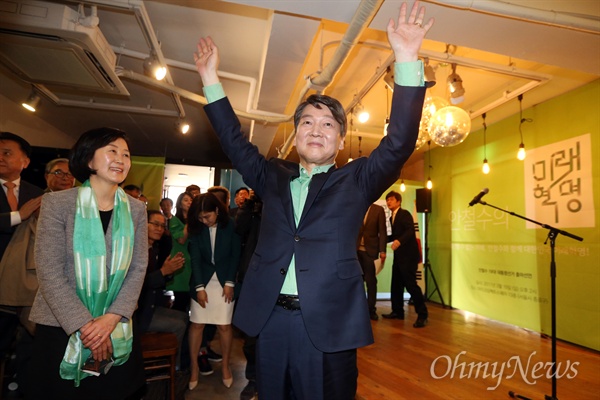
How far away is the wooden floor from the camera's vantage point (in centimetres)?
270

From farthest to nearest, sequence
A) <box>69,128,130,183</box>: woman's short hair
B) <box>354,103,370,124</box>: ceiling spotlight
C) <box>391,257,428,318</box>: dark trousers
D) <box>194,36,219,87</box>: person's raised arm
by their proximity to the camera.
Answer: <box>391,257,428,318</box>: dark trousers, <box>354,103,370,124</box>: ceiling spotlight, <box>69,128,130,183</box>: woman's short hair, <box>194,36,219,87</box>: person's raised arm

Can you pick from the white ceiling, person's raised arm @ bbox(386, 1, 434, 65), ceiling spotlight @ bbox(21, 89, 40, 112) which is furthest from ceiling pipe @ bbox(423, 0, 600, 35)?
ceiling spotlight @ bbox(21, 89, 40, 112)

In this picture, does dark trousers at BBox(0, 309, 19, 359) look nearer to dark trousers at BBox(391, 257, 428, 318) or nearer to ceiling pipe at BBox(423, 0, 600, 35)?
ceiling pipe at BBox(423, 0, 600, 35)

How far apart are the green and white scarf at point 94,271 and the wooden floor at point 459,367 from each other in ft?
4.64

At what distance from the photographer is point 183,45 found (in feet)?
12.5

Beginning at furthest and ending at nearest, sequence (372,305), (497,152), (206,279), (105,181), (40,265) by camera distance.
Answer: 1. (497,152)
2. (372,305)
3. (206,279)
4. (105,181)
5. (40,265)

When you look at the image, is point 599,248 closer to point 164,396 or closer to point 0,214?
point 164,396

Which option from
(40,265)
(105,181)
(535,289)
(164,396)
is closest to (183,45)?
(105,181)

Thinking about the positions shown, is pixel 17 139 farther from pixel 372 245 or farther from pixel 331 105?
pixel 372 245

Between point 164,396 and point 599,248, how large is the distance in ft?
→ 15.9

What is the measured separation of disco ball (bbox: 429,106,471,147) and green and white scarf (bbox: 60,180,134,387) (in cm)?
271

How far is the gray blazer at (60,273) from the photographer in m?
1.41

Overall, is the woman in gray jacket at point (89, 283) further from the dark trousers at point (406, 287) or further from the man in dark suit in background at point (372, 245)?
the dark trousers at point (406, 287)

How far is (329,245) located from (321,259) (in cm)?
5
